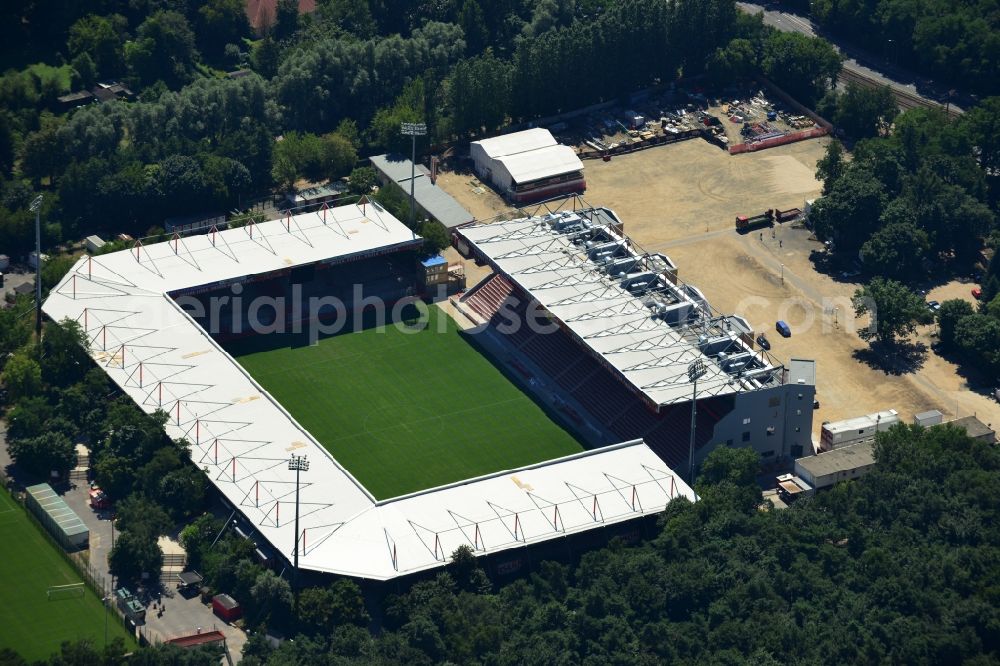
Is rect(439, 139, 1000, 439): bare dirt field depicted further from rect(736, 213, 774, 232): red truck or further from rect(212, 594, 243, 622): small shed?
rect(212, 594, 243, 622): small shed

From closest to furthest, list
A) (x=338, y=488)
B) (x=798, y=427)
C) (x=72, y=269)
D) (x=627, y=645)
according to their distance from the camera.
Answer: (x=627, y=645)
(x=338, y=488)
(x=798, y=427)
(x=72, y=269)

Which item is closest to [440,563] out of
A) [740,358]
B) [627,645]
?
[627,645]

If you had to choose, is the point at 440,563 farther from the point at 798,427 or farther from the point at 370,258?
the point at 370,258

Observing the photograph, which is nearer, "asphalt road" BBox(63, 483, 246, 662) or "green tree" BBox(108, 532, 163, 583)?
"asphalt road" BBox(63, 483, 246, 662)

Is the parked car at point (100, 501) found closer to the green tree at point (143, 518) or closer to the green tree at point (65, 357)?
the green tree at point (143, 518)

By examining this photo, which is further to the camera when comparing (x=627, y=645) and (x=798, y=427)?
(x=798, y=427)

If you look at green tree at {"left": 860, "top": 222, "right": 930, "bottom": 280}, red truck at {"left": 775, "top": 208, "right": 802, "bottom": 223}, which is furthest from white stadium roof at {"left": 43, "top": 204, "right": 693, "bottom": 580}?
red truck at {"left": 775, "top": 208, "right": 802, "bottom": 223}

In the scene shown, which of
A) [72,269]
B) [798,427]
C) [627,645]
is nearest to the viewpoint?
[627,645]
